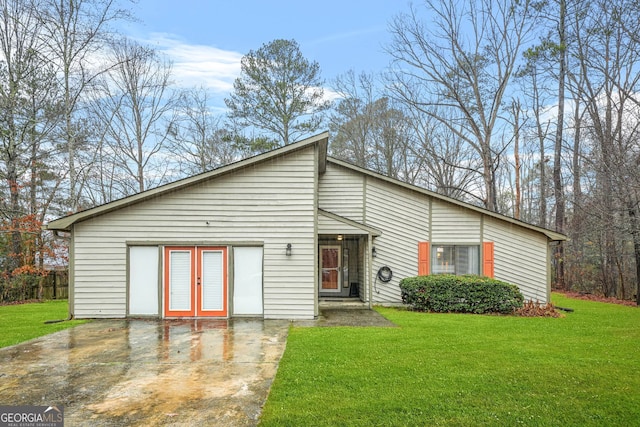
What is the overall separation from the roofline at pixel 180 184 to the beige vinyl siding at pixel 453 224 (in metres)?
4.54

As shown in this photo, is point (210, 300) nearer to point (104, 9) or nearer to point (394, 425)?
point (394, 425)

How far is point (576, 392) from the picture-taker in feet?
14.5

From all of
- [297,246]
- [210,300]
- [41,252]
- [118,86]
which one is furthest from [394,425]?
[118,86]

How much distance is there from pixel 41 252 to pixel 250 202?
38.6 feet

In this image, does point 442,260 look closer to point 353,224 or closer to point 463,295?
point 463,295

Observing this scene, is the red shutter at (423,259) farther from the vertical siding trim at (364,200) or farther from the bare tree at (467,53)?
the bare tree at (467,53)

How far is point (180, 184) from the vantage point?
9.40 m

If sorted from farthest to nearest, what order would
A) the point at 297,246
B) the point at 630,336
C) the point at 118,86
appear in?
the point at 118,86
the point at 297,246
the point at 630,336

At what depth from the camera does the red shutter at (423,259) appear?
39.1 feet

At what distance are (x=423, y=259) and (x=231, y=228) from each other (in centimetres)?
577

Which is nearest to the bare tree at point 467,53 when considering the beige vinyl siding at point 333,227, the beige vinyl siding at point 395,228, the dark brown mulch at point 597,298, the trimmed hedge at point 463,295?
the dark brown mulch at point 597,298

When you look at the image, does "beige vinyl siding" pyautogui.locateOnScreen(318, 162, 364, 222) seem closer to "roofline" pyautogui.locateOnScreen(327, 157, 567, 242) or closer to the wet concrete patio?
"roofline" pyautogui.locateOnScreen(327, 157, 567, 242)

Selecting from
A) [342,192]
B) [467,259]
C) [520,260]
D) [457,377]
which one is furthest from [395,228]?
[457,377]
